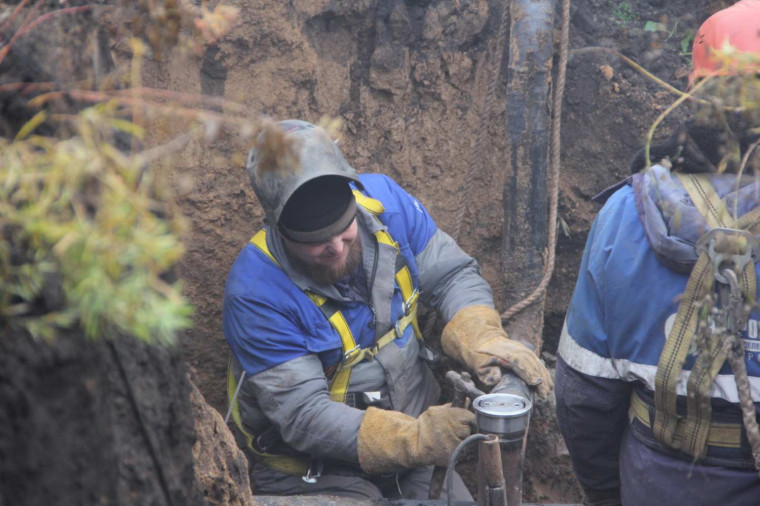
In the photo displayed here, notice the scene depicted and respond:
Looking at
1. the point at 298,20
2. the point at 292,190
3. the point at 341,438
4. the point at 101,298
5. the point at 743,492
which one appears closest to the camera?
the point at 101,298

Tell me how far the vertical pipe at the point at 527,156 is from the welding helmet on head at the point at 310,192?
110 cm

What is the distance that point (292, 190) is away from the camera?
9.26 ft

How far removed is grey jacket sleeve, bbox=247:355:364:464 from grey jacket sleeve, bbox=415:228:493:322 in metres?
0.74

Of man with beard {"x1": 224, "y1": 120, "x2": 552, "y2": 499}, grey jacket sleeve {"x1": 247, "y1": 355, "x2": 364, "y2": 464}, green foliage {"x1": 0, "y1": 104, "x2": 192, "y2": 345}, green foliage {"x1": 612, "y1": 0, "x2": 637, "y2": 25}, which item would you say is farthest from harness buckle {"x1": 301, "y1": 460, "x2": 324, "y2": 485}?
green foliage {"x1": 612, "y1": 0, "x2": 637, "y2": 25}

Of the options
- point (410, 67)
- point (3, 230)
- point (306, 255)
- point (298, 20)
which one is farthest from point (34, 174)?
point (410, 67)

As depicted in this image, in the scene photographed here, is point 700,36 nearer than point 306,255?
Yes

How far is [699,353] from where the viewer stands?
6.98 ft

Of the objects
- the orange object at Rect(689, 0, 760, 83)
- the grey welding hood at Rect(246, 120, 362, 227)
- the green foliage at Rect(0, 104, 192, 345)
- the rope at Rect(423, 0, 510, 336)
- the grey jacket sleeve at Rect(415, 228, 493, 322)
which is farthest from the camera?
the rope at Rect(423, 0, 510, 336)

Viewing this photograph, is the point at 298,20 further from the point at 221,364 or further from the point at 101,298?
the point at 101,298

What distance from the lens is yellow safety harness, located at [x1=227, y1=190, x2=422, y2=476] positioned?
10.5ft

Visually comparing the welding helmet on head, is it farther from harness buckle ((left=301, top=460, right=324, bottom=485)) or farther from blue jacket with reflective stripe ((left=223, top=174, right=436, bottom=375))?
harness buckle ((left=301, top=460, right=324, bottom=485))

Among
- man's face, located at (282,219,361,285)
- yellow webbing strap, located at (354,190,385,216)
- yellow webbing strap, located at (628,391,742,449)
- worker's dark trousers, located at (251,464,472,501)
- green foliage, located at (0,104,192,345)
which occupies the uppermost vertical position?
green foliage, located at (0,104,192,345)

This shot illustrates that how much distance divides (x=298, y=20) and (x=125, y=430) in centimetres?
297

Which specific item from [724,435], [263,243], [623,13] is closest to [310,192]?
[263,243]
